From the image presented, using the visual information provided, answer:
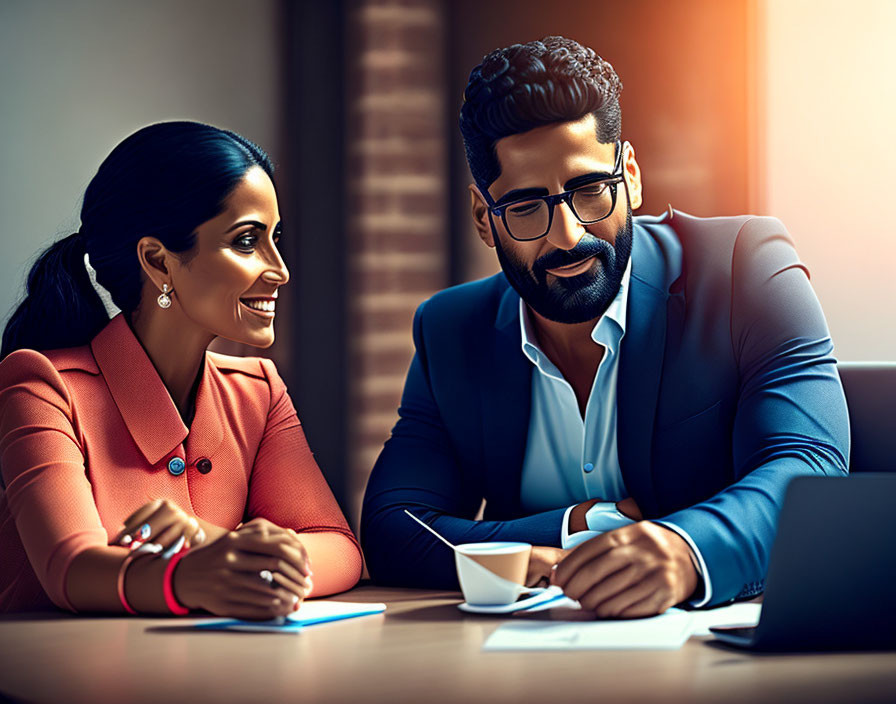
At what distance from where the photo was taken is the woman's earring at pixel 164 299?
5.89 feet

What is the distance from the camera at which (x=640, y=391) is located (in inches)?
72.5

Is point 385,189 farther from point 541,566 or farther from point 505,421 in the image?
point 541,566

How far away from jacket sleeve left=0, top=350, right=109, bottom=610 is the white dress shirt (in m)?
0.83

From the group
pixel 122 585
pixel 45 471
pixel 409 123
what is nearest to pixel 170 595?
pixel 122 585

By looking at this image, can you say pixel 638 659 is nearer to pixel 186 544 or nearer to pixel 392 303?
pixel 186 544

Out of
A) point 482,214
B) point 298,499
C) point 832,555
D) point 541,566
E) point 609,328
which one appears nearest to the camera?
point 832,555

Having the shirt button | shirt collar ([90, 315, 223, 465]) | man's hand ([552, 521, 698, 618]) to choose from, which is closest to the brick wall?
shirt collar ([90, 315, 223, 465])

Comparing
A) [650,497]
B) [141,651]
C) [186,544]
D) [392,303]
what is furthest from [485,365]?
[392,303]

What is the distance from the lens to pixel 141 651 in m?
1.14

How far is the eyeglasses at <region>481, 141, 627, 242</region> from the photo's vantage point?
1.83 meters

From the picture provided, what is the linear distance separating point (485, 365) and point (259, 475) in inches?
19.3

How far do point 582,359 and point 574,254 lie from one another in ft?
0.78

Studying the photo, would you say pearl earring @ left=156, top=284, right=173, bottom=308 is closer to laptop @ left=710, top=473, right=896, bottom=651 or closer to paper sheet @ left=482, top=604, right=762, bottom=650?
paper sheet @ left=482, top=604, right=762, bottom=650

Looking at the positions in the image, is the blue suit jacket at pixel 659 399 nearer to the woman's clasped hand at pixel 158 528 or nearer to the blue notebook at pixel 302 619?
the blue notebook at pixel 302 619
